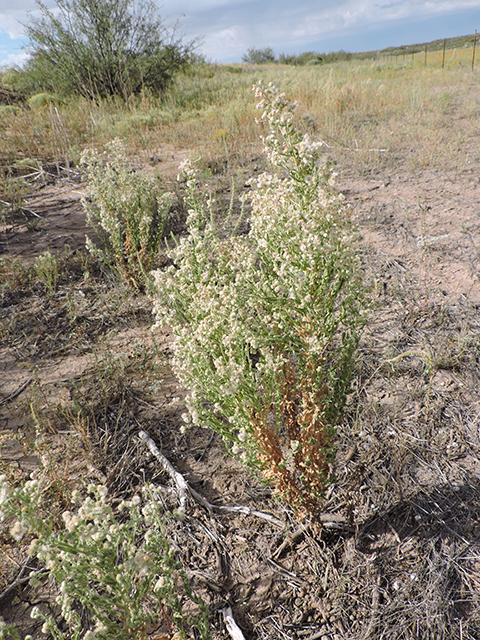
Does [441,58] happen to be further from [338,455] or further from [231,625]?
[231,625]

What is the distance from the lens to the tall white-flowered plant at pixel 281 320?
5.38ft

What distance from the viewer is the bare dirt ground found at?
168 centimetres

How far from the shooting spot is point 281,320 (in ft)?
6.59

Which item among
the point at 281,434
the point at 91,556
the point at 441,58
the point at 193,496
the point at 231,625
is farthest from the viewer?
the point at 441,58

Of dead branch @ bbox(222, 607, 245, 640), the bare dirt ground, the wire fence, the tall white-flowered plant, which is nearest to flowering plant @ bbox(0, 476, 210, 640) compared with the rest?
dead branch @ bbox(222, 607, 245, 640)

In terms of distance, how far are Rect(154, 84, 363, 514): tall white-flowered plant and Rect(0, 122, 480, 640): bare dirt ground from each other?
10.9 inches

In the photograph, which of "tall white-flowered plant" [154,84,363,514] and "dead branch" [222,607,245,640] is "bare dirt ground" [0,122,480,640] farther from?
"tall white-flowered plant" [154,84,363,514]

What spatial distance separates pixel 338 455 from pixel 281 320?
0.95 m

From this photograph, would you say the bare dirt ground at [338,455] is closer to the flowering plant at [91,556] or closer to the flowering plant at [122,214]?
the flowering plant at [122,214]

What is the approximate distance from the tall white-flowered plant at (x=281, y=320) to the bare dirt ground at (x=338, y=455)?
276mm

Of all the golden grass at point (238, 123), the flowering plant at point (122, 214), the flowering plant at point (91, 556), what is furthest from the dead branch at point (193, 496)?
the golden grass at point (238, 123)

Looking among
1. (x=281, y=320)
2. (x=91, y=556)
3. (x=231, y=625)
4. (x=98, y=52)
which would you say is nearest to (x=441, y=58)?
(x=98, y=52)

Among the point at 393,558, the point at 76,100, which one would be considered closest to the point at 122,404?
the point at 393,558

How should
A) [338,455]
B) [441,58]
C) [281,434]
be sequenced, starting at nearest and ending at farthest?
[338,455] → [281,434] → [441,58]
